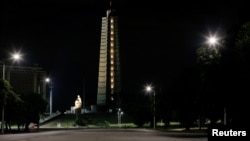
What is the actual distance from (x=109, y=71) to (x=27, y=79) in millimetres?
50006

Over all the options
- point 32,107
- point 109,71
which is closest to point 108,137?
point 32,107

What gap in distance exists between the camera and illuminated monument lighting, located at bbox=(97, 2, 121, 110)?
126 m

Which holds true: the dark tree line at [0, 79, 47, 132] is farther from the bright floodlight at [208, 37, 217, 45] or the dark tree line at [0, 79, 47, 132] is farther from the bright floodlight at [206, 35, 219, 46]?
the bright floodlight at [208, 37, 217, 45]

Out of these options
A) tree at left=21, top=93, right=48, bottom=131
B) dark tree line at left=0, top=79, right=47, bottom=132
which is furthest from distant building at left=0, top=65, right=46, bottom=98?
dark tree line at left=0, top=79, right=47, bottom=132

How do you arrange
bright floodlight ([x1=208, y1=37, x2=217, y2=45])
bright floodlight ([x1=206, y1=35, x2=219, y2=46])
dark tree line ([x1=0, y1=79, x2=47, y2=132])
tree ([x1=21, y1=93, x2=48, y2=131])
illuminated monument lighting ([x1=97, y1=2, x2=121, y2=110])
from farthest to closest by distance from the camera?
1. illuminated monument lighting ([x1=97, y1=2, x2=121, y2=110])
2. tree ([x1=21, y1=93, x2=48, y2=131])
3. dark tree line ([x1=0, y1=79, x2=47, y2=132])
4. bright floodlight ([x1=208, y1=37, x2=217, y2=45])
5. bright floodlight ([x1=206, y1=35, x2=219, y2=46])

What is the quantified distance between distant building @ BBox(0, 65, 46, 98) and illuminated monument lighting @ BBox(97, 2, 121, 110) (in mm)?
41534

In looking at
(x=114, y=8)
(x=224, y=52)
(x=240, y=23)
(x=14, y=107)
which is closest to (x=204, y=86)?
(x=224, y=52)

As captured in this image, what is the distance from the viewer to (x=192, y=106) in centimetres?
5953

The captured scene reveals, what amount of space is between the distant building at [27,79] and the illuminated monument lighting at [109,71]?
41534 millimetres

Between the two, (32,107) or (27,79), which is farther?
(27,79)

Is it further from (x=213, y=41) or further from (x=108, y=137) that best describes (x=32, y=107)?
(x=213, y=41)

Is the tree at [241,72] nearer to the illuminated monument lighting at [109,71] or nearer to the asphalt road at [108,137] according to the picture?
the asphalt road at [108,137]

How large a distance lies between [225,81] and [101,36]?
106332 millimetres

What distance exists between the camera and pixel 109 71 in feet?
415
